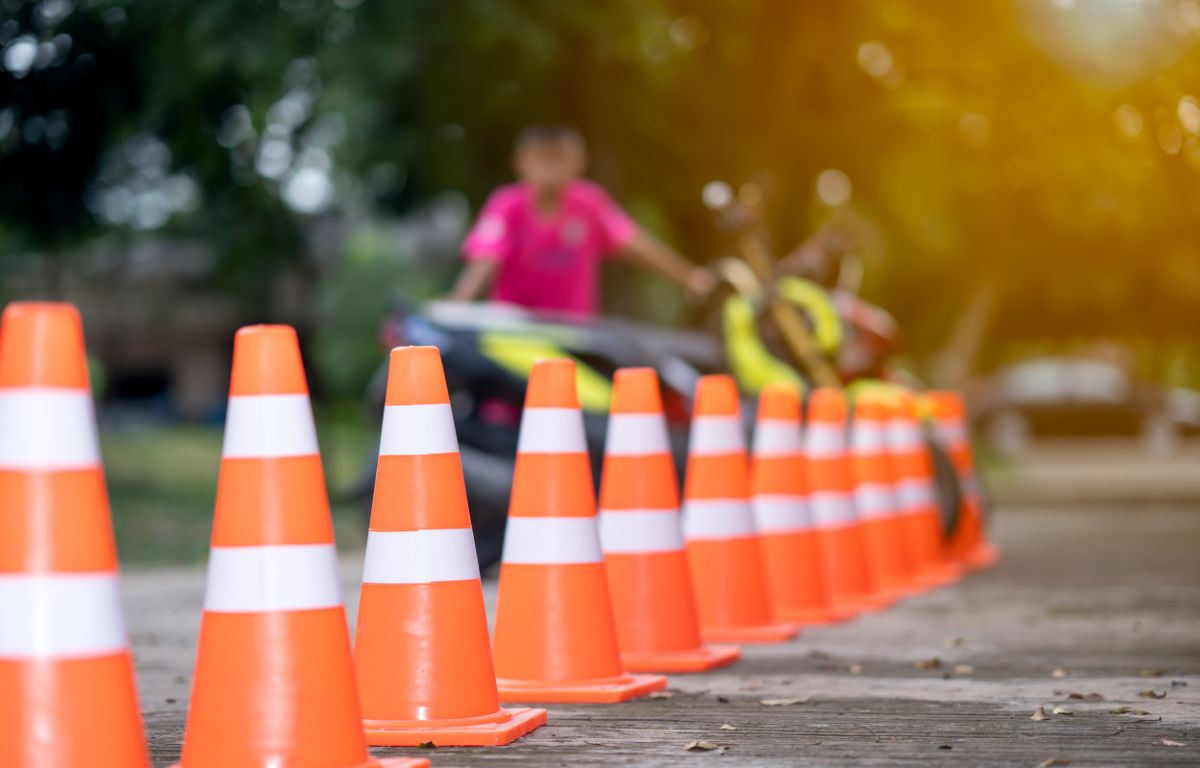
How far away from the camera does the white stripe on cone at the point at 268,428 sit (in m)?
4.16

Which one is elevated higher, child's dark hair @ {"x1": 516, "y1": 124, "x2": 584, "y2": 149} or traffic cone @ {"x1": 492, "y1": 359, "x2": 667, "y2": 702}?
child's dark hair @ {"x1": 516, "y1": 124, "x2": 584, "y2": 149}

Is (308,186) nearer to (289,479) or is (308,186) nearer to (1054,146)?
(1054,146)

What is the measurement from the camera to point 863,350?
34.5 ft

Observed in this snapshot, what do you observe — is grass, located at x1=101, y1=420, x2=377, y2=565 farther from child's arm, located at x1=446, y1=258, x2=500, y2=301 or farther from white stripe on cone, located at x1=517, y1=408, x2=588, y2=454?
white stripe on cone, located at x1=517, y1=408, x2=588, y2=454

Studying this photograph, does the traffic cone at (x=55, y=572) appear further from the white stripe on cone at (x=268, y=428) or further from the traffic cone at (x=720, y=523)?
the traffic cone at (x=720, y=523)

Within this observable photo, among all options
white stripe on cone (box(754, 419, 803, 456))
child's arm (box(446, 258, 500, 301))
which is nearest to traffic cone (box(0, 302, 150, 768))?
white stripe on cone (box(754, 419, 803, 456))

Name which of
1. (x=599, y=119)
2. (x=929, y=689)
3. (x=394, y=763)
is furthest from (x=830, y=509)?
(x=599, y=119)

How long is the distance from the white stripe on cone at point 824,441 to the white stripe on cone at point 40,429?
5031 millimetres

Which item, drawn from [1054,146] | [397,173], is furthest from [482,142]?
[1054,146]

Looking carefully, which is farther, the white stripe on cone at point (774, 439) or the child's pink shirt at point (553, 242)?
the child's pink shirt at point (553, 242)

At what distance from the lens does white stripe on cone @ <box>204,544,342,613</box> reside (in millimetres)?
4082

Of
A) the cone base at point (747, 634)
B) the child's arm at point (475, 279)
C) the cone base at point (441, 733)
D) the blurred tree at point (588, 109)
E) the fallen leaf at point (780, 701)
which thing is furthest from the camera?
the blurred tree at point (588, 109)

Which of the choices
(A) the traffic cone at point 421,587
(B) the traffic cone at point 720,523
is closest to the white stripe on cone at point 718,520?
(B) the traffic cone at point 720,523

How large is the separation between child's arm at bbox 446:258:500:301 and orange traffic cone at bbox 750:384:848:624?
6.39 feet
